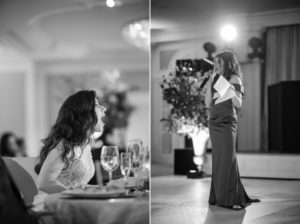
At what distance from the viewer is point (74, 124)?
90.3 inches

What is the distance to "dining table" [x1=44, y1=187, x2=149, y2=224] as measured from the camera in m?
1.91

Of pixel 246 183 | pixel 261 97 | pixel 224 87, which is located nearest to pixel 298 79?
pixel 261 97

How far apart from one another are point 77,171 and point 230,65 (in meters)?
0.94

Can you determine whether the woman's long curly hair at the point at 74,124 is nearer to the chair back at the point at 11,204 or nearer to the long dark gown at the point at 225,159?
the chair back at the point at 11,204

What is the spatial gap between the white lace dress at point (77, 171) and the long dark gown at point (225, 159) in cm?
64

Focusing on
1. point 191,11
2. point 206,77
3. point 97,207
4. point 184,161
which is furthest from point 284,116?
point 97,207

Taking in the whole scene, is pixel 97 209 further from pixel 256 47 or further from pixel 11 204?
pixel 256 47

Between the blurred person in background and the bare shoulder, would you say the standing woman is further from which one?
the blurred person in background

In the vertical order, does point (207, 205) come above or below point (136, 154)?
below

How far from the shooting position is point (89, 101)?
233 centimetres

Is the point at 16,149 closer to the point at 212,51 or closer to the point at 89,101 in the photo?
the point at 89,101

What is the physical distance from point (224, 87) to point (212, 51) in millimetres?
210

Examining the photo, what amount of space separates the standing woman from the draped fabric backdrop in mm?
140

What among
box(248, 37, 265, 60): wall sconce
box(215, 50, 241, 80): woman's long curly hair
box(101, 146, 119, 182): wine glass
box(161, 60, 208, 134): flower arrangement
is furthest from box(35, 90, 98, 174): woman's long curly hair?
box(248, 37, 265, 60): wall sconce
